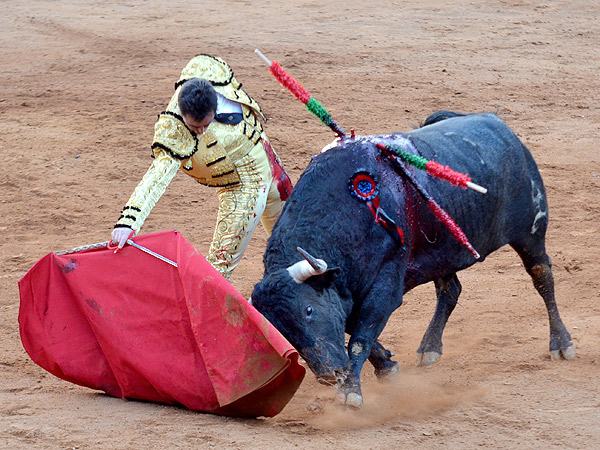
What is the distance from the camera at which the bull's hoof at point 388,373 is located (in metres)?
5.25

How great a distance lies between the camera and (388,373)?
5.26 meters

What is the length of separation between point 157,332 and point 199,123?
3.86ft

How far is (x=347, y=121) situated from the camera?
1014 cm

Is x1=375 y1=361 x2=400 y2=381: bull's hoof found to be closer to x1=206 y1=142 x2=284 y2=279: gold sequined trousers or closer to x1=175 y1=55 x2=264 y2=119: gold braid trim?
x1=206 y1=142 x2=284 y2=279: gold sequined trousers

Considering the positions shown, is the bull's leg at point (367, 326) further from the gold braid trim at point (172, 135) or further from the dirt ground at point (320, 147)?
the gold braid trim at point (172, 135)

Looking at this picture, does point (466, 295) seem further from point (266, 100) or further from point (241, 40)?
point (241, 40)

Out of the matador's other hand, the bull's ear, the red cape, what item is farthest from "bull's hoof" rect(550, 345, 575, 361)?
the matador's other hand

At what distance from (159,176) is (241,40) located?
780 cm

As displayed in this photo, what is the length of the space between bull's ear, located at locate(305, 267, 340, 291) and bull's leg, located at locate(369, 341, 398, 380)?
2.54 ft

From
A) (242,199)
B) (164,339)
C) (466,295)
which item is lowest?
(466,295)

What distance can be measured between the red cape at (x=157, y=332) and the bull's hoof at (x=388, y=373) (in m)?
0.88

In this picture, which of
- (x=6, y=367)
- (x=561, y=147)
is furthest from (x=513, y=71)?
(x=6, y=367)

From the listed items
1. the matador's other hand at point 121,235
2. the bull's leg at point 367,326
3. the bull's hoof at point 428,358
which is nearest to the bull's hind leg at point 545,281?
the bull's hoof at point 428,358

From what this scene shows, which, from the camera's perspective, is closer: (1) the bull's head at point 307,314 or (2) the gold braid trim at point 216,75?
(1) the bull's head at point 307,314
